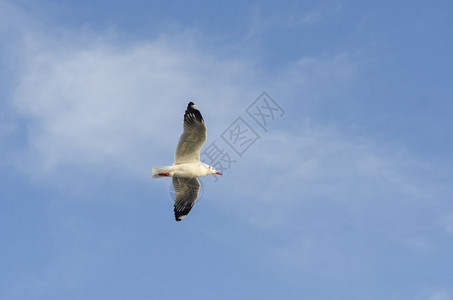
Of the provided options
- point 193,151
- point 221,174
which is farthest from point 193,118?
point 221,174

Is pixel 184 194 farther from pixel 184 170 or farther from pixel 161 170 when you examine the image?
pixel 161 170

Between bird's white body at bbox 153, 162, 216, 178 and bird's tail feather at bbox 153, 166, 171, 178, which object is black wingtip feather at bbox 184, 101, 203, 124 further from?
bird's tail feather at bbox 153, 166, 171, 178

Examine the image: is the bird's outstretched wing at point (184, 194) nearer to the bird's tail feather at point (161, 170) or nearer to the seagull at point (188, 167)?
the seagull at point (188, 167)

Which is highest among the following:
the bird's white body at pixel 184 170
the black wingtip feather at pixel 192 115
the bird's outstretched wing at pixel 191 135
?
the black wingtip feather at pixel 192 115

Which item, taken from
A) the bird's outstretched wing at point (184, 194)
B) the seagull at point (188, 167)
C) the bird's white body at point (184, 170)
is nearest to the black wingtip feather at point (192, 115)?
the seagull at point (188, 167)

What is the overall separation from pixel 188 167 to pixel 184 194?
1.67 m

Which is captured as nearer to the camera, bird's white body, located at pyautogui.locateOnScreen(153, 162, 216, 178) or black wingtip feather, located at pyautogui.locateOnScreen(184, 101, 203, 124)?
black wingtip feather, located at pyautogui.locateOnScreen(184, 101, 203, 124)

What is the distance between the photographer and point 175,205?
88.6ft

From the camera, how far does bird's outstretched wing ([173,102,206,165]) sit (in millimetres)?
24859

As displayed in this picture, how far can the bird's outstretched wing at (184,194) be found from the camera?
2658 centimetres

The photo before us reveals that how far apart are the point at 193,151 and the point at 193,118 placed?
1334 mm

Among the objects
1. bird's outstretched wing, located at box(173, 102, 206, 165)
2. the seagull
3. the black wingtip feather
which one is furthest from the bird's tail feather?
the black wingtip feather

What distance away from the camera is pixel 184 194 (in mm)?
26875

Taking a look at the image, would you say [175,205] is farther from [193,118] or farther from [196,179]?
[193,118]
